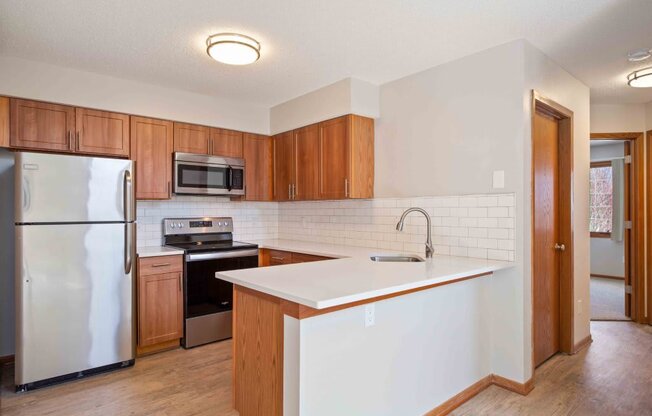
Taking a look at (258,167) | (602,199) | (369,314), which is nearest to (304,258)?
(258,167)

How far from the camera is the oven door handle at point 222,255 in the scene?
3.35 metres

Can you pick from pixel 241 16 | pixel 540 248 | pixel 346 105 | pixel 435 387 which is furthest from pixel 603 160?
pixel 241 16

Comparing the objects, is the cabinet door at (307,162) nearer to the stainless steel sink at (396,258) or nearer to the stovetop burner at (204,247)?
the stovetop burner at (204,247)

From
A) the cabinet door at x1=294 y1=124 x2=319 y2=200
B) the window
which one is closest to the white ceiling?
the cabinet door at x1=294 y1=124 x2=319 y2=200

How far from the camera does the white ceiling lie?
84.2 inches

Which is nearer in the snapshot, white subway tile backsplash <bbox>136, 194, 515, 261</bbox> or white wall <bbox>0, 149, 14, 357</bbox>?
white subway tile backsplash <bbox>136, 194, 515, 261</bbox>

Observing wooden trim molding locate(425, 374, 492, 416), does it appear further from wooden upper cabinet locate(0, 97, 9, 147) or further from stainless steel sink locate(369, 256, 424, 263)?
wooden upper cabinet locate(0, 97, 9, 147)

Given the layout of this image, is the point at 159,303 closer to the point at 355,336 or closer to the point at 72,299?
the point at 72,299

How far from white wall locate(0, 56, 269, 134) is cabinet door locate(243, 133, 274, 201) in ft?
0.44

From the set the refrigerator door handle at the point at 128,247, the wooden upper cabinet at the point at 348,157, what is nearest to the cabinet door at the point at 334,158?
the wooden upper cabinet at the point at 348,157

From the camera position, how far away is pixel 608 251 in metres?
6.42

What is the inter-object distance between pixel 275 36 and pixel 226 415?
7.99 feet

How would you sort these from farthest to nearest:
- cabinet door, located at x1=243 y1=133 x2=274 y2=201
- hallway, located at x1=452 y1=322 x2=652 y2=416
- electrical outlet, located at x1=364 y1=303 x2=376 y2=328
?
cabinet door, located at x1=243 y1=133 x2=274 y2=201, hallway, located at x1=452 y1=322 x2=652 y2=416, electrical outlet, located at x1=364 y1=303 x2=376 y2=328

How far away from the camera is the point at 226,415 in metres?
2.26
